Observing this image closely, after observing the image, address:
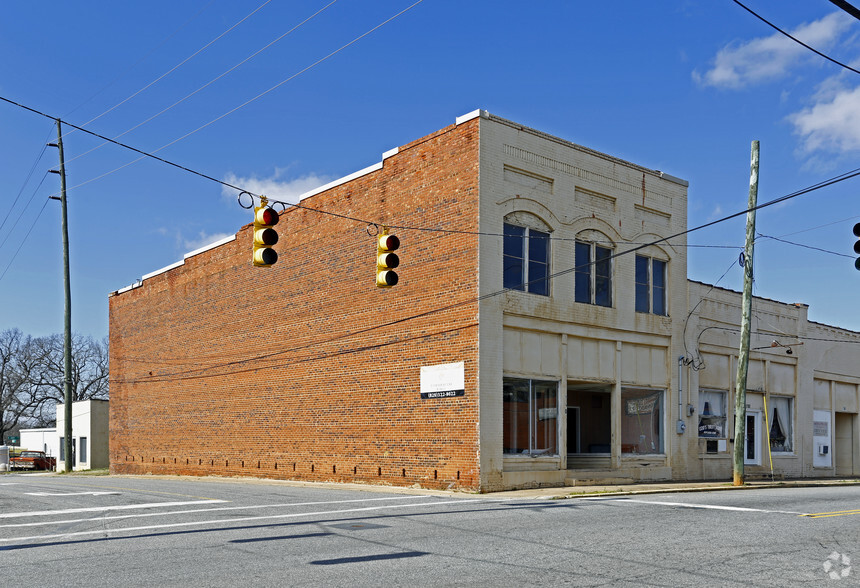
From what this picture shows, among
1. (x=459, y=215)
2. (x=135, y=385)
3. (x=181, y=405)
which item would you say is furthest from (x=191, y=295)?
(x=459, y=215)

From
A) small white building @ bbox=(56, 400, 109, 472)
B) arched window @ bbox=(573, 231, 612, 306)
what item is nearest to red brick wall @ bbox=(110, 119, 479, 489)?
arched window @ bbox=(573, 231, 612, 306)

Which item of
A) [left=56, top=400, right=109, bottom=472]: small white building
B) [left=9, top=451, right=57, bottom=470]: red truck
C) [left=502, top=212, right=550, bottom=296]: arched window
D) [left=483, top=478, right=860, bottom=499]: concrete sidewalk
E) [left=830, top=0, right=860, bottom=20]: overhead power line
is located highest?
[left=830, top=0, right=860, bottom=20]: overhead power line

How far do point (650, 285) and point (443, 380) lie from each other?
8516 mm

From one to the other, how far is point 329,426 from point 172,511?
37.0 ft

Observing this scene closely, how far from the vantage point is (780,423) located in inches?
1286

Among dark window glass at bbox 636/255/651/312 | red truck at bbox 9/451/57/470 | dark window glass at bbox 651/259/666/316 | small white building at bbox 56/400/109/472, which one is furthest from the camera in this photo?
red truck at bbox 9/451/57/470

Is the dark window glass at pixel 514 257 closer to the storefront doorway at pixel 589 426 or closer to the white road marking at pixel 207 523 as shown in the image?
the storefront doorway at pixel 589 426

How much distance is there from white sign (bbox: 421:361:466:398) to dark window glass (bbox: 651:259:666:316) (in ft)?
27.7

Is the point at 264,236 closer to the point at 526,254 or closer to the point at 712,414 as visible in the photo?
the point at 526,254

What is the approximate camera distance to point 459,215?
903 inches

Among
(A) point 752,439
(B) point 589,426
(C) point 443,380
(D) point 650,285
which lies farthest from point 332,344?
(A) point 752,439

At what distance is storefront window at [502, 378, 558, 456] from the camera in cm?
2273

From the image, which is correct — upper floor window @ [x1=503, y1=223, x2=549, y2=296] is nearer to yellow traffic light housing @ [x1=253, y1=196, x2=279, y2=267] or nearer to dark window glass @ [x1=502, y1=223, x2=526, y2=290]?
dark window glass @ [x1=502, y1=223, x2=526, y2=290]

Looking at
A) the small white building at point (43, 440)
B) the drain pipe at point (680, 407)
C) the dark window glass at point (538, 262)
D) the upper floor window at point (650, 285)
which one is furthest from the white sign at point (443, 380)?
the small white building at point (43, 440)
